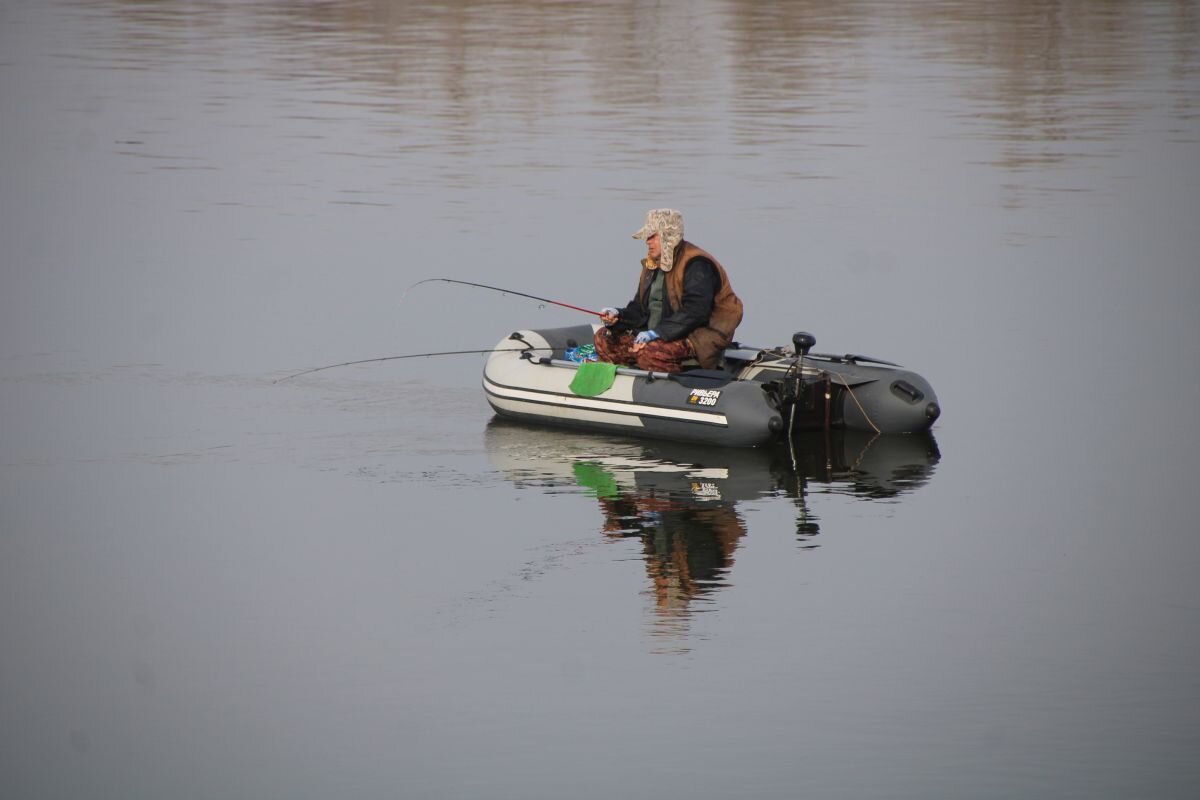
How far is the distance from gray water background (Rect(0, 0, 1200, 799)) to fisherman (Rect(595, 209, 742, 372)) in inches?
22.4

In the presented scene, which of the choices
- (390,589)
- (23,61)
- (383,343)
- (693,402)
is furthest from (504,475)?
(23,61)

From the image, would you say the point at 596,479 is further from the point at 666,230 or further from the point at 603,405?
the point at 666,230

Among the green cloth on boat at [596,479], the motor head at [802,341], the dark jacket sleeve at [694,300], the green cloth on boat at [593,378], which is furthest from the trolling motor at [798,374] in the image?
the green cloth on boat at [596,479]

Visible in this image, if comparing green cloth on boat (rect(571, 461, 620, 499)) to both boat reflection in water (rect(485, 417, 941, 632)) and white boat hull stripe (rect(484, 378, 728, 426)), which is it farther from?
white boat hull stripe (rect(484, 378, 728, 426))

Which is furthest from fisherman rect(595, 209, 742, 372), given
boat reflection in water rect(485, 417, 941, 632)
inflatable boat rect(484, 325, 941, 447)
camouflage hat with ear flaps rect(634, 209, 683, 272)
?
boat reflection in water rect(485, 417, 941, 632)

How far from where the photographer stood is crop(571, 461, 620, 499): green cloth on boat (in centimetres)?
1080

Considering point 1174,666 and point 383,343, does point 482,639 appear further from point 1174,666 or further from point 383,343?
point 383,343

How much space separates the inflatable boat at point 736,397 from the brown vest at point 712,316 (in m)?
0.12

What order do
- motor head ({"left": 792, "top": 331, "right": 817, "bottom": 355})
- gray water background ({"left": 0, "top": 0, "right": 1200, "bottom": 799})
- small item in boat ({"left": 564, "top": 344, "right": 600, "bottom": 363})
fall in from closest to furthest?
gray water background ({"left": 0, "top": 0, "right": 1200, "bottom": 799}) → motor head ({"left": 792, "top": 331, "right": 817, "bottom": 355}) → small item in boat ({"left": 564, "top": 344, "right": 600, "bottom": 363})

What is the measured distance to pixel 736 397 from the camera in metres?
11.4

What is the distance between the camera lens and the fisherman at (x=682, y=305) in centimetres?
1184

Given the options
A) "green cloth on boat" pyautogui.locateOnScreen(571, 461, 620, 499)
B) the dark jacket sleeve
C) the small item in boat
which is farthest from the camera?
the small item in boat

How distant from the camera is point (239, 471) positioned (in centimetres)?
1138

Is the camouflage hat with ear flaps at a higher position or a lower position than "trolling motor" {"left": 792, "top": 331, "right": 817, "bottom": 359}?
higher
